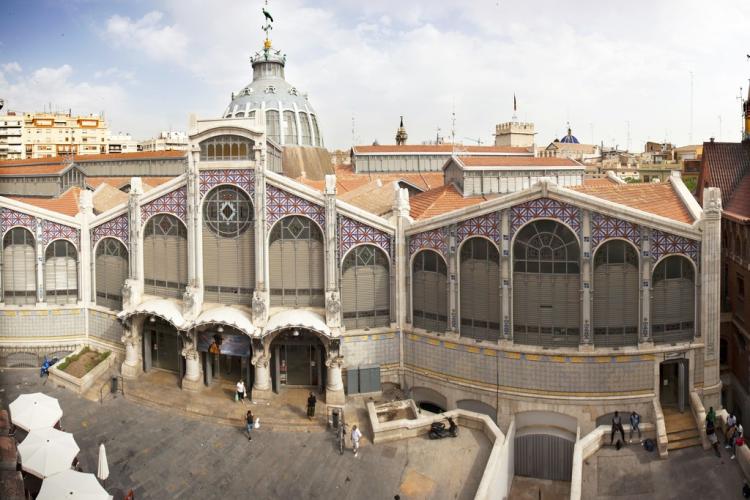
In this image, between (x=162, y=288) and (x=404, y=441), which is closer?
(x=404, y=441)

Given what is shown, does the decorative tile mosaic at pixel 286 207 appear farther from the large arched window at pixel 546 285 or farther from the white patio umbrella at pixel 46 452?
the white patio umbrella at pixel 46 452

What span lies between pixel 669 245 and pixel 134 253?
34044 millimetres

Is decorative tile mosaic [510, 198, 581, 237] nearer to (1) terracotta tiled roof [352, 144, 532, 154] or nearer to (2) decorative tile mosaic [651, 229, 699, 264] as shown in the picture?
(2) decorative tile mosaic [651, 229, 699, 264]

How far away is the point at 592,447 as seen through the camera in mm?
33156

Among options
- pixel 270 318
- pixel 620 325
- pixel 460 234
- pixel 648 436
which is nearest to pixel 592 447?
pixel 648 436

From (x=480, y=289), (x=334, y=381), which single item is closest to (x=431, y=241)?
(x=480, y=289)

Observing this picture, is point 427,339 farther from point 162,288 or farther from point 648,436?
point 162,288

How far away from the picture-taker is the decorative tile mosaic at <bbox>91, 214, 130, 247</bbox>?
143ft

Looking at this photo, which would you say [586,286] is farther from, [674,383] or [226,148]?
[226,148]

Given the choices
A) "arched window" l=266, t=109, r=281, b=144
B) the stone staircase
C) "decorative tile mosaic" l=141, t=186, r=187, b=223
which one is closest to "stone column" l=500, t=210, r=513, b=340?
the stone staircase

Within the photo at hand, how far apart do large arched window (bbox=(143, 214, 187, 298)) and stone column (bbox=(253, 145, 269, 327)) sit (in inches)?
234

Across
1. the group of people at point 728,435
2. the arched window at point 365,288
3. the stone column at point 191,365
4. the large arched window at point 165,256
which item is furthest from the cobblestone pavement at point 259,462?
the group of people at point 728,435

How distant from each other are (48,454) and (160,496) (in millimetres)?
5386

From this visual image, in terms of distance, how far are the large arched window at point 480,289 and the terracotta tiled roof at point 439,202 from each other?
4590 mm
